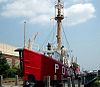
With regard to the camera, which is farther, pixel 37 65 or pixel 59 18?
pixel 59 18

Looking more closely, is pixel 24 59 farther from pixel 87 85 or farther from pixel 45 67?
pixel 87 85

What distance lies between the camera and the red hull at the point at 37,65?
18.5m

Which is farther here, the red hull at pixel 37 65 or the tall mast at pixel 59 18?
the tall mast at pixel 59 18

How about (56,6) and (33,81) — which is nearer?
(33,81)

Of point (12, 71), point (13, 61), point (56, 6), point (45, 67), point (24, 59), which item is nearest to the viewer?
point (24, 59)

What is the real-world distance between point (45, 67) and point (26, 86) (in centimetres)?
180

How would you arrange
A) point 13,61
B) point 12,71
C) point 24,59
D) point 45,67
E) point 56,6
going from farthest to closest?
point 13,61 → point 12,71 → point 56,6 → point 45,67 → point 24,59

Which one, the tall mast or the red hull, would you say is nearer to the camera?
the red hull

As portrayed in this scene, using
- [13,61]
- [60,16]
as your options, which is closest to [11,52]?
[13,61]

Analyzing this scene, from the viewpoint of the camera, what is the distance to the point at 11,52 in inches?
3487

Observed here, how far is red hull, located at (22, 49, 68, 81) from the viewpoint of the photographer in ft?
60.6

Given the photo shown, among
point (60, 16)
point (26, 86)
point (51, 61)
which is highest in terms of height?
point (60, 16)

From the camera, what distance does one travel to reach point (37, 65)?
19.0 meters

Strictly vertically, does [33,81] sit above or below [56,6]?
below
